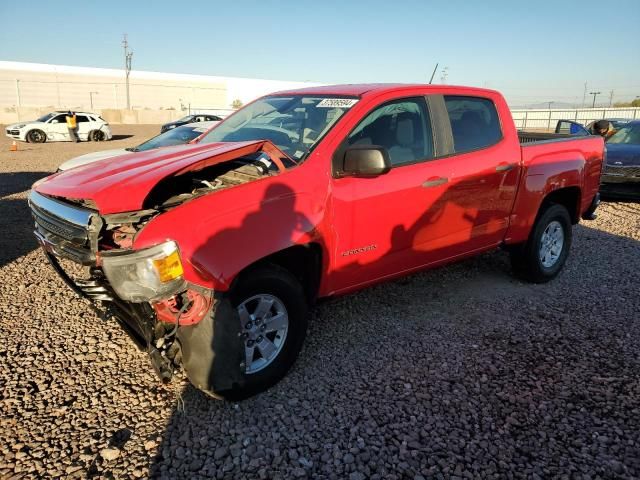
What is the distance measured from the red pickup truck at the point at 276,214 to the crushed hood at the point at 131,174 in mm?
13

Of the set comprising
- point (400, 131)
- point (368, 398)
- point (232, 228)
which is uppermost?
point (400, 131)

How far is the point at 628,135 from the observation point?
34.3 feet

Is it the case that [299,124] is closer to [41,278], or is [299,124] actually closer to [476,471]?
[476,471]

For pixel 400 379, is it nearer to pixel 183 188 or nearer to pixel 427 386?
pixel 427 386

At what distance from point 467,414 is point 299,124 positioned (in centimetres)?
237

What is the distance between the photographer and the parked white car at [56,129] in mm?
23552

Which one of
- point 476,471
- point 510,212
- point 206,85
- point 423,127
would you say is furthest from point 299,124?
point 206,85

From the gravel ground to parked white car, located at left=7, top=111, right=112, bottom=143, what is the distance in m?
22.5

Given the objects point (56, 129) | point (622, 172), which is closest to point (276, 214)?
point (622, 172)

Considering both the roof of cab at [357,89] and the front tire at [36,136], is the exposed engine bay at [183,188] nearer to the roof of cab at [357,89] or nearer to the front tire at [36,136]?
the roof of cab at [357,89]

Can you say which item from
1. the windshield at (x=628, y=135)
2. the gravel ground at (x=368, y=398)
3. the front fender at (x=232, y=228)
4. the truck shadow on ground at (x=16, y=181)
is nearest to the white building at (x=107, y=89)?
the truck shadow on ground at (x=16, y=181)

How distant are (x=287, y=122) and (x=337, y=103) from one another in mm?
Answer: 438

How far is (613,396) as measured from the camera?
3.18 metres

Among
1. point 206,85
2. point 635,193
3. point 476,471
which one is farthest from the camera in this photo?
point 206,85
